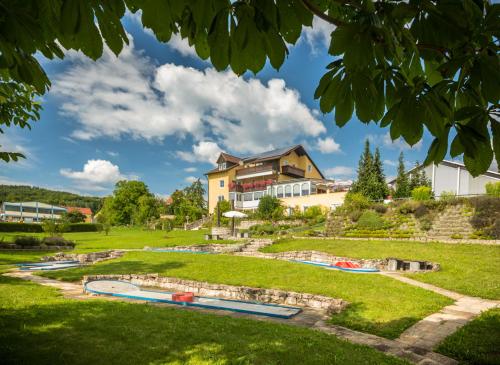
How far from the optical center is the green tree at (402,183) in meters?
36.1

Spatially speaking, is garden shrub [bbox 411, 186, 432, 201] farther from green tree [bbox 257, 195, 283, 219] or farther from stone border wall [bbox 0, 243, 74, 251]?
stone border wall [bbox 0, 243, 74, 251]

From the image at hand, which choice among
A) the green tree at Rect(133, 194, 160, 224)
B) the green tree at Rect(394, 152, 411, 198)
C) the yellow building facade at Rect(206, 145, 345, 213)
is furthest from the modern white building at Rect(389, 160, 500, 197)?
the green tree at Rect(133, 194, 160, 224)

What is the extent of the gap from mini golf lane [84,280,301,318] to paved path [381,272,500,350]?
295 cm

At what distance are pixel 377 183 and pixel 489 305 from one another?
29696 mm

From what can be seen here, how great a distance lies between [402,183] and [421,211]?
14.3 m

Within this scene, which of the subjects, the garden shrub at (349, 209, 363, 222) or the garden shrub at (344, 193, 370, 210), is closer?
the garden shrub at (349, 209, 363, 222)

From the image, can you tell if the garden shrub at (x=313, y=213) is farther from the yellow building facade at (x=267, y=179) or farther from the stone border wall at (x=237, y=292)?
the stone border wall at (x=237, y=292)

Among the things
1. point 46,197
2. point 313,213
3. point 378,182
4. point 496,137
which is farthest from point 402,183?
point 46,197

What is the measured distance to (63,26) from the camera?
1.24 metres

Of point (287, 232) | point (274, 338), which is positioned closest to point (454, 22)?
point (274, 338)

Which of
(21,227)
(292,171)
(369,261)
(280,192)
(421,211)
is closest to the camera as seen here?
(369,261)

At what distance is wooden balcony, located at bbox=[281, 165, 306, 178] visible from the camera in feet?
164

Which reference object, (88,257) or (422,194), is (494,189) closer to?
(422,194)

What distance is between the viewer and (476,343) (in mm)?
5992
